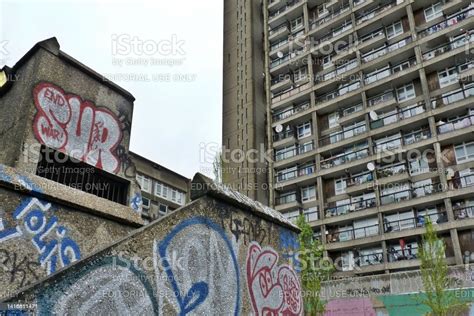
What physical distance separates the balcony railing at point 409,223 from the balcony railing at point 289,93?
1599cm

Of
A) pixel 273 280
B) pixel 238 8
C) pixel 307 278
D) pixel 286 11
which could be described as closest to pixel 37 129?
pixel 273 280

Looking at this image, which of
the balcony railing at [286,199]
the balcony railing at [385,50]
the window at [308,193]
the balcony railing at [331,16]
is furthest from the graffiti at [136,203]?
the balcony railing at [331,16]

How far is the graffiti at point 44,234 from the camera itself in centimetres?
571

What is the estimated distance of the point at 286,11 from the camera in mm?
43594

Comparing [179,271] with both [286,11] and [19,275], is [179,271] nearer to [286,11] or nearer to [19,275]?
[19,275]

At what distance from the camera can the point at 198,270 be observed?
479 cm

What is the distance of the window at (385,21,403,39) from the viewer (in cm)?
3481

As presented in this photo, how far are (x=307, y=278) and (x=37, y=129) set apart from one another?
62.5ft

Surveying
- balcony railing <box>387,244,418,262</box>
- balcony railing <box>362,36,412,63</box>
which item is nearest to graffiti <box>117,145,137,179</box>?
balcony railing <box>387,244,418,262</box>

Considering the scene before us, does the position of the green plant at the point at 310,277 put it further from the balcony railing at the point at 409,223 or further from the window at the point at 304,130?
the window at the point at 304,130

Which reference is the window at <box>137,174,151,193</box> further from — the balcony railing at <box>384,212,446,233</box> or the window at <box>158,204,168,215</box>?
the balcony railing at <box>384,212,446,233</box>

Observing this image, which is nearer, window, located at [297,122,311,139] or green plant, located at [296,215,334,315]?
green plant, located at [296,215,334,315]

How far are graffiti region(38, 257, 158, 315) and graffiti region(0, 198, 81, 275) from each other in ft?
8.39

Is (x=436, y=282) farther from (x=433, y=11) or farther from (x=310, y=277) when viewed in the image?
(x=433, y=11)
